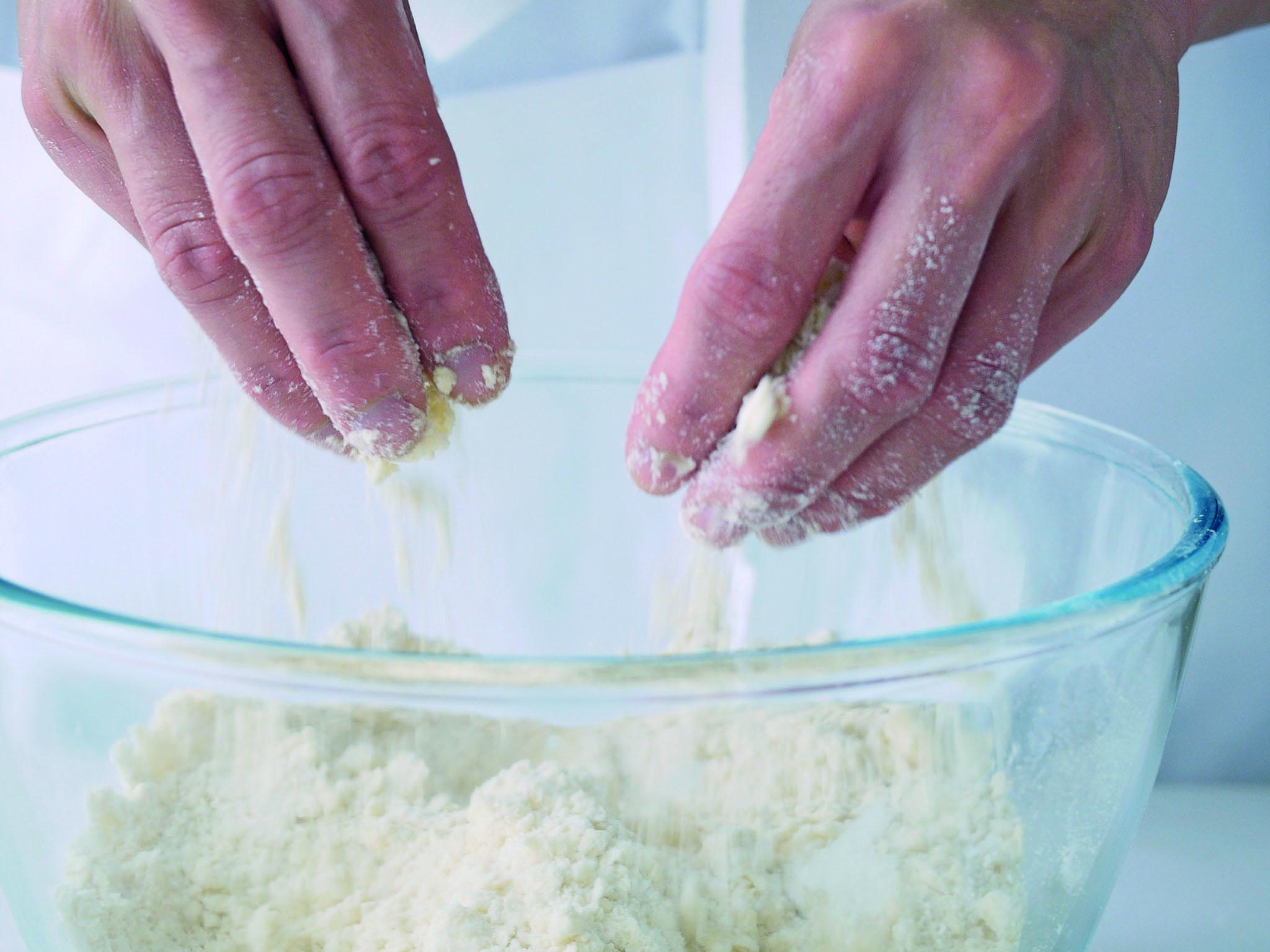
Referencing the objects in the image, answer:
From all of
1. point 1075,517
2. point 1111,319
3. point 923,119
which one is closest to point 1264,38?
point 1111,319

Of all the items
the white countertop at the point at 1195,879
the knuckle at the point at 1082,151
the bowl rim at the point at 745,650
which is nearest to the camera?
the bowl rim at the point at 745,650

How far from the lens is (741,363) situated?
1.43 feet

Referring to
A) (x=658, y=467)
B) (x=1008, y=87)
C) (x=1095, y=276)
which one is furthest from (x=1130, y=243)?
(x=658, y=467)

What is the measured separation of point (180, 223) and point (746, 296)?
0.23 meters

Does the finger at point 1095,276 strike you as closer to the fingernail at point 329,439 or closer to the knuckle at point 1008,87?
the knuckle at point 1008,87

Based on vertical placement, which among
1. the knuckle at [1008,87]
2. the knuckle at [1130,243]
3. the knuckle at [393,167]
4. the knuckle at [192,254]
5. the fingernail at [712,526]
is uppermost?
the knuckle at [1008,87]

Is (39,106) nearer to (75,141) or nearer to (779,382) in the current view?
(75,141)

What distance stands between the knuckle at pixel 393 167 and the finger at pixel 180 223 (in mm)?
73

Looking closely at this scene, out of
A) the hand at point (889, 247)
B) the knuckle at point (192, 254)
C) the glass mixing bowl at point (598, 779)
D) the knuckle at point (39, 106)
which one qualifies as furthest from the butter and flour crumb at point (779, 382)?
the knuckle at point (39, 106)

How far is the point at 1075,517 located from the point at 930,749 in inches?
9.7

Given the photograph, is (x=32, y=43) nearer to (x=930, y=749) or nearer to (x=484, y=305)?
(x=484, y=305)

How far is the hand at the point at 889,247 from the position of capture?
1.36 feet

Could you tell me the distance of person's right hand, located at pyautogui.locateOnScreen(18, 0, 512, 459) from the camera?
1.42 feet

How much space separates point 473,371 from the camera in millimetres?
499
